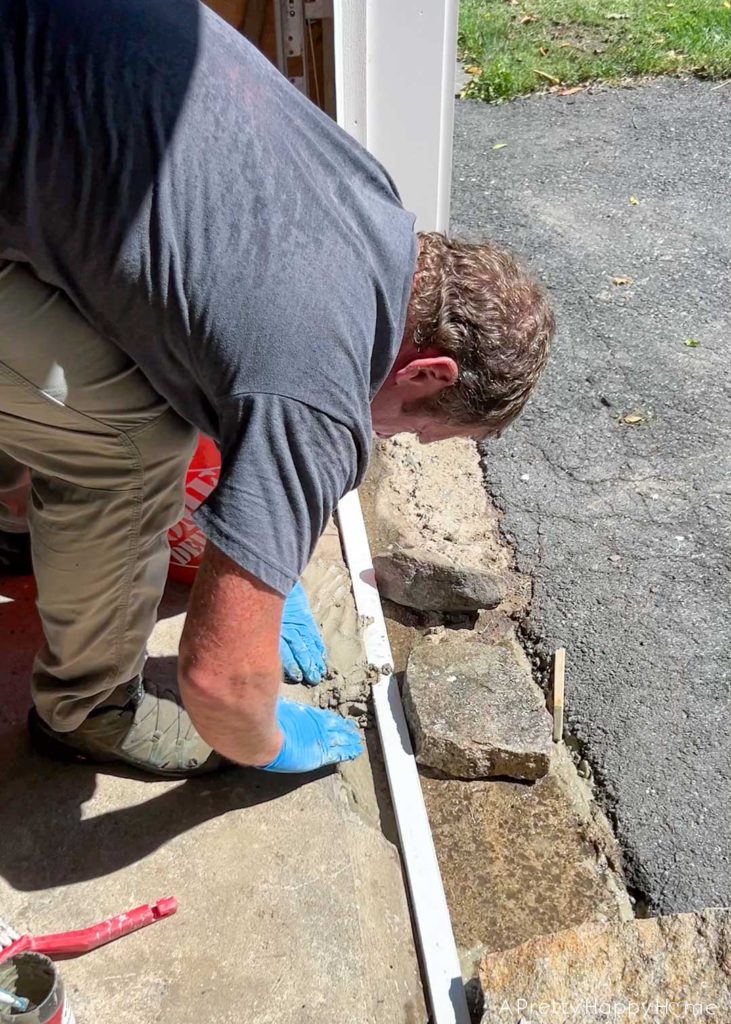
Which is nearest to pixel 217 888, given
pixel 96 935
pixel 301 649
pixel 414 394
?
pixel 96 935

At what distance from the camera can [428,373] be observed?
180cm

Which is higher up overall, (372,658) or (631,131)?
(631,131)

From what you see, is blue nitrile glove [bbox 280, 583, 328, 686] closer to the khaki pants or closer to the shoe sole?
the shoe sole

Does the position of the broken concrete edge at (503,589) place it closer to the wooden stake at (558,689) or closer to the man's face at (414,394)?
the wooden stake at (558,689)

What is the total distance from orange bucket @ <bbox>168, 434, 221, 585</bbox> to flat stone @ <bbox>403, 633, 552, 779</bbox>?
0.68m

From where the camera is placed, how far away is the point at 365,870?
224 cm

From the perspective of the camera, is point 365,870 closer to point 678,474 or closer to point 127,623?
Answer: point 127,623

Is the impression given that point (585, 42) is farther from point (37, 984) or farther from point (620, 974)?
point (37, 984)

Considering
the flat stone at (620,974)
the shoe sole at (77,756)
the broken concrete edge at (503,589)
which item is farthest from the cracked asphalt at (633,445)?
the shoe sole at (77,756)

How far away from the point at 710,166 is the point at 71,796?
4.63 meters

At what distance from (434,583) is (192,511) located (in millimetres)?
751

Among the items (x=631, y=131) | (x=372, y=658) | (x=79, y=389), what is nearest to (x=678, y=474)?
(x=372, y=658)

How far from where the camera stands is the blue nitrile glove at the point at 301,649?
2.66 m

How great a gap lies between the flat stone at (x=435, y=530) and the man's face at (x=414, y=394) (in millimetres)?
945
